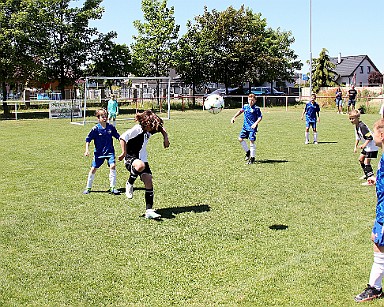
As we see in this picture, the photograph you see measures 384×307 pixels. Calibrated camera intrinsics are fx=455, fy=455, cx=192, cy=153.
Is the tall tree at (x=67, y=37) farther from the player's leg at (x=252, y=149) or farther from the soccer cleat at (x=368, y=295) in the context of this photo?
the soccer cleat at (x=368, y=295)

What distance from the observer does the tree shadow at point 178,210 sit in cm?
773

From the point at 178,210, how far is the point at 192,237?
152 cm

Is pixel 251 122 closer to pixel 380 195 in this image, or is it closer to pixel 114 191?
pixel 114 191

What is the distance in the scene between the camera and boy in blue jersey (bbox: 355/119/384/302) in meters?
4.34

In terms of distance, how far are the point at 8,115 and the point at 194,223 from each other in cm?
3595

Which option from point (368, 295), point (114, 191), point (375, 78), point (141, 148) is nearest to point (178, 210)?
point (141, 148)

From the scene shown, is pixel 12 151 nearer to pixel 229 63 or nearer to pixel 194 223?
pixel 194 223

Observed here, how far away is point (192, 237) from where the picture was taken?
6.50m

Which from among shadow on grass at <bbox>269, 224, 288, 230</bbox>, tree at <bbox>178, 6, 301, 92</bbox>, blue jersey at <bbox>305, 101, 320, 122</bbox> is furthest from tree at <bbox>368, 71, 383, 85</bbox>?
shadow on grass at <bbox>269, 224, 288, 230</bbox>

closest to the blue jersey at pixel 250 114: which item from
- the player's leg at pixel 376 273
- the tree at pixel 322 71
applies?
the player's leg at pixel 376 273

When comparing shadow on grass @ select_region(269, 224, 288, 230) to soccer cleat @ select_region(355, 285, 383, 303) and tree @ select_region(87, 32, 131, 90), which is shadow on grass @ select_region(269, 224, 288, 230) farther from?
tree @ select_region(87, 32, 131, 90)

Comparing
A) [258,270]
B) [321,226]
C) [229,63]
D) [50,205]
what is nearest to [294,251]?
[258,270]

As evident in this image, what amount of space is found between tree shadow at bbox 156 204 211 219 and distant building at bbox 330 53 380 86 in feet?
262

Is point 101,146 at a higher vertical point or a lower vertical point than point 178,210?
higher
